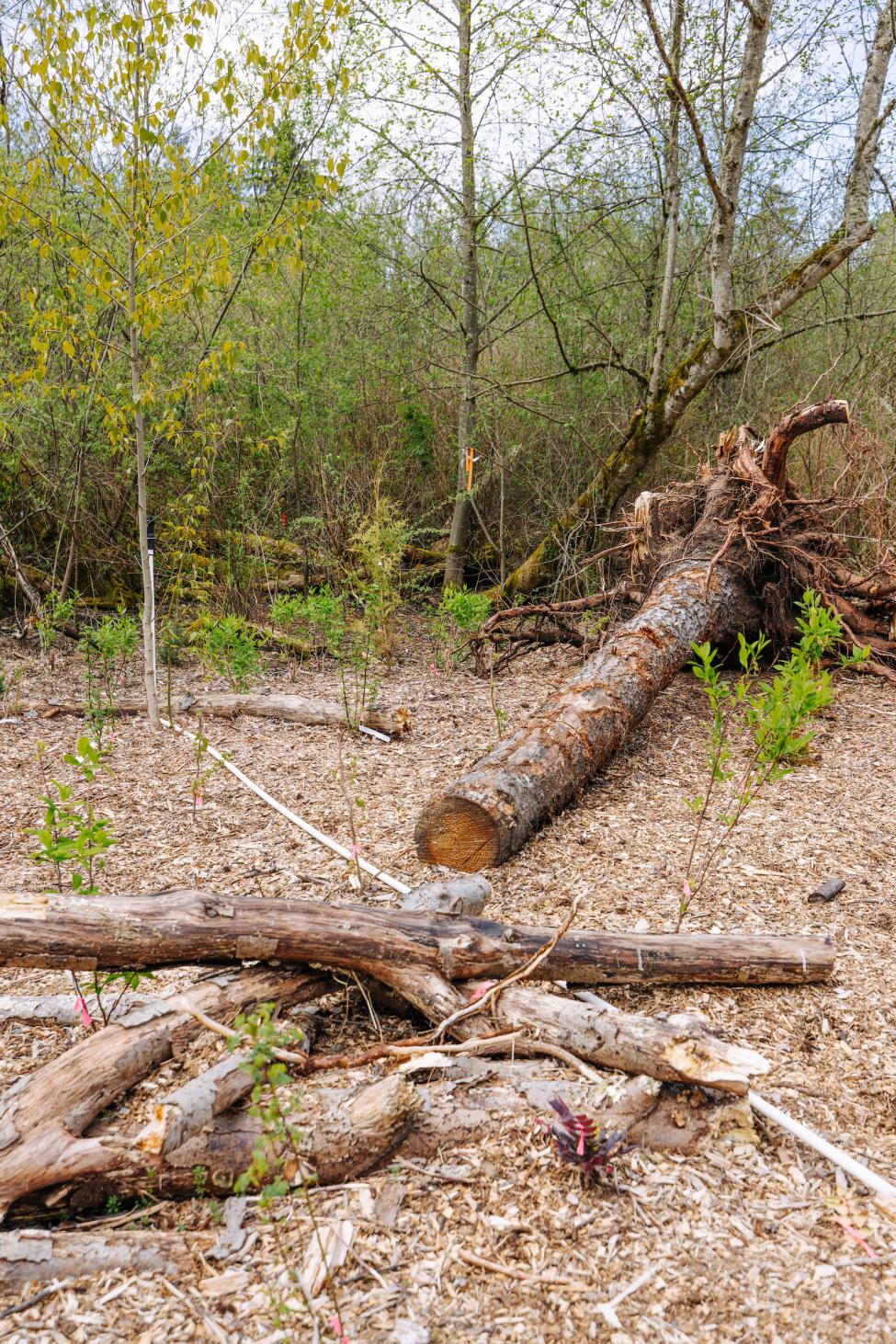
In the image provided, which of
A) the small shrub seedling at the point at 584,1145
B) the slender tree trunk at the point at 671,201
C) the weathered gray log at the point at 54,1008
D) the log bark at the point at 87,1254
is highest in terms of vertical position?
the slender tree trunk at the point at 671,201

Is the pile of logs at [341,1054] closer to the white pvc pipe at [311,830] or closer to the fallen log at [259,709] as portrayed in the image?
the white pvc pipe at [311,830]

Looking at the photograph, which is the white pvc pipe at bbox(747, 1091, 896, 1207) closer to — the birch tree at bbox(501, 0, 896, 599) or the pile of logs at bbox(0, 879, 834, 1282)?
the pile of logs at bbox(0, 879, 834, 1282)

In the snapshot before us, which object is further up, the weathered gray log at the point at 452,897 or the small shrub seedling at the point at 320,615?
the small shrub seedling at the point at 320,615

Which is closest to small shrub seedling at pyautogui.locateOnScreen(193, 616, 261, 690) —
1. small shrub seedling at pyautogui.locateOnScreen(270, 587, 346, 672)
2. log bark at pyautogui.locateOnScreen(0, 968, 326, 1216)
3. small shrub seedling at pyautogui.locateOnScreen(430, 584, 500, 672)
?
small shrub seedling at pyautogui.locateOnScreen(270, 587, 346, 672)

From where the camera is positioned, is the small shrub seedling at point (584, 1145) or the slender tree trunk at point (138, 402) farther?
the slender tree trunk at point (138, 402)

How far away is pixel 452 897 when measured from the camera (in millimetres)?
2779

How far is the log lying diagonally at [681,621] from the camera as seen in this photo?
12.0 feet

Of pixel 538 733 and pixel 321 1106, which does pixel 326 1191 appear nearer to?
pixel 321 1106

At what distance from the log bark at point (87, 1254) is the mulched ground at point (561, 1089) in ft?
0.11

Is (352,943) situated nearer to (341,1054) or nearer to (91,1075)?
(341,1054)

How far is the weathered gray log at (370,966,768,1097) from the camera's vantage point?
1966 millimetres

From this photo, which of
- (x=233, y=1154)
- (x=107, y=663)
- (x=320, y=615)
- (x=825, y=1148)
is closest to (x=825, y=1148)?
(x=825, y=1148)

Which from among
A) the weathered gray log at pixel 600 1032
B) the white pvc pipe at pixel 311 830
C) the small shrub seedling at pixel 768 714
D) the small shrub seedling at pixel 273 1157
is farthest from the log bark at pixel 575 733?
the small shrub seedling at pixel 273 1157

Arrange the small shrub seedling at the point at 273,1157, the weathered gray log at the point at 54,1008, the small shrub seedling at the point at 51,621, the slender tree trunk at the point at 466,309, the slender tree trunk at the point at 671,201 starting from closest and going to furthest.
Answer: the small shrub seedling at the point at 273,1157, the weathered gray log at the point at 54,1008, the small shrub seedling at the point at 51,621, the slender tree trunk at the point at 671,201, the slender tree trunk at the point at 466,309
